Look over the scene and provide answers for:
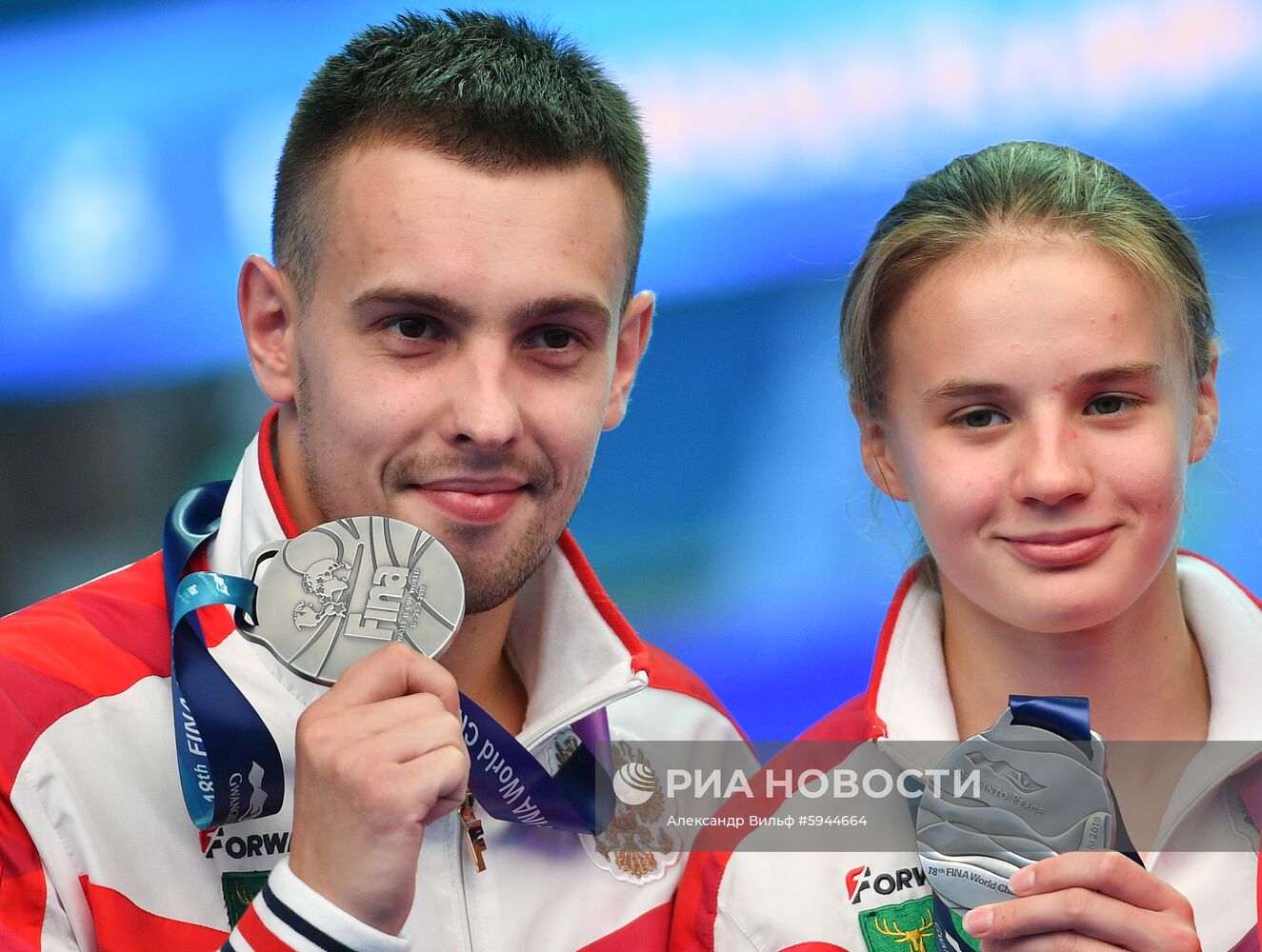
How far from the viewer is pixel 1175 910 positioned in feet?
5.55

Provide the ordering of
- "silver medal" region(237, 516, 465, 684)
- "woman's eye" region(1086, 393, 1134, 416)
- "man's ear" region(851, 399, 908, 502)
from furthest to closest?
"man's ear" region(851, 399, 908, 502) < "woman's eye" region(1086, 393, 1134, 416) < "silver medal" region(237, 516, 465, 684)

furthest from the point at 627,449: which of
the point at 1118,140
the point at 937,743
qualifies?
the point at 937,743

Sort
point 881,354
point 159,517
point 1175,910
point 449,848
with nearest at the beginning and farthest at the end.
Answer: point 1175,910, point 449,848, point 881,354, point 159,517

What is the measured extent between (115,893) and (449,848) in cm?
45

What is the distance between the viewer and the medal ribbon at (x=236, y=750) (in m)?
1.89

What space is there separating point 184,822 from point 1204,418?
5.19 ft

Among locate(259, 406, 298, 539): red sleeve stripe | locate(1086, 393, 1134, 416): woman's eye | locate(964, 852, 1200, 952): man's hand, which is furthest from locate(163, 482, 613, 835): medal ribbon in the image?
locate(1086, 393, 1134, 416): woman's eye

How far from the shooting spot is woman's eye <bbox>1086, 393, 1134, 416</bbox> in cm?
207

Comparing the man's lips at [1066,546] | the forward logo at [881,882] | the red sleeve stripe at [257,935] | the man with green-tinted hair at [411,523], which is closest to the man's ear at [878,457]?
the man's lips at [1066,546]

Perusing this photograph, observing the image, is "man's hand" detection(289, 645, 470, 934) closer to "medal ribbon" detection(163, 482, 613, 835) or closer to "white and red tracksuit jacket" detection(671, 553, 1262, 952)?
"medal ribbon" detection(163, 482, 613, 835)

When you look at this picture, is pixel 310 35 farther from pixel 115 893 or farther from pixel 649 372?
pixel 115 893

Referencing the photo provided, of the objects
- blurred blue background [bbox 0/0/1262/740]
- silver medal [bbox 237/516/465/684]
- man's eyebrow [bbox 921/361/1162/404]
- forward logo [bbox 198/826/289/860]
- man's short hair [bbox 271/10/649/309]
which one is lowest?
forward logo [bbox 198/826/289/860]

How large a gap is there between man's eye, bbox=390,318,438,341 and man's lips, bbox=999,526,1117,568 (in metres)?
0.90

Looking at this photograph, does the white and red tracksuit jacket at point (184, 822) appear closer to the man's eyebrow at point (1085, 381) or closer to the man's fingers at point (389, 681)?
the man's fingers at point (389, 681)
